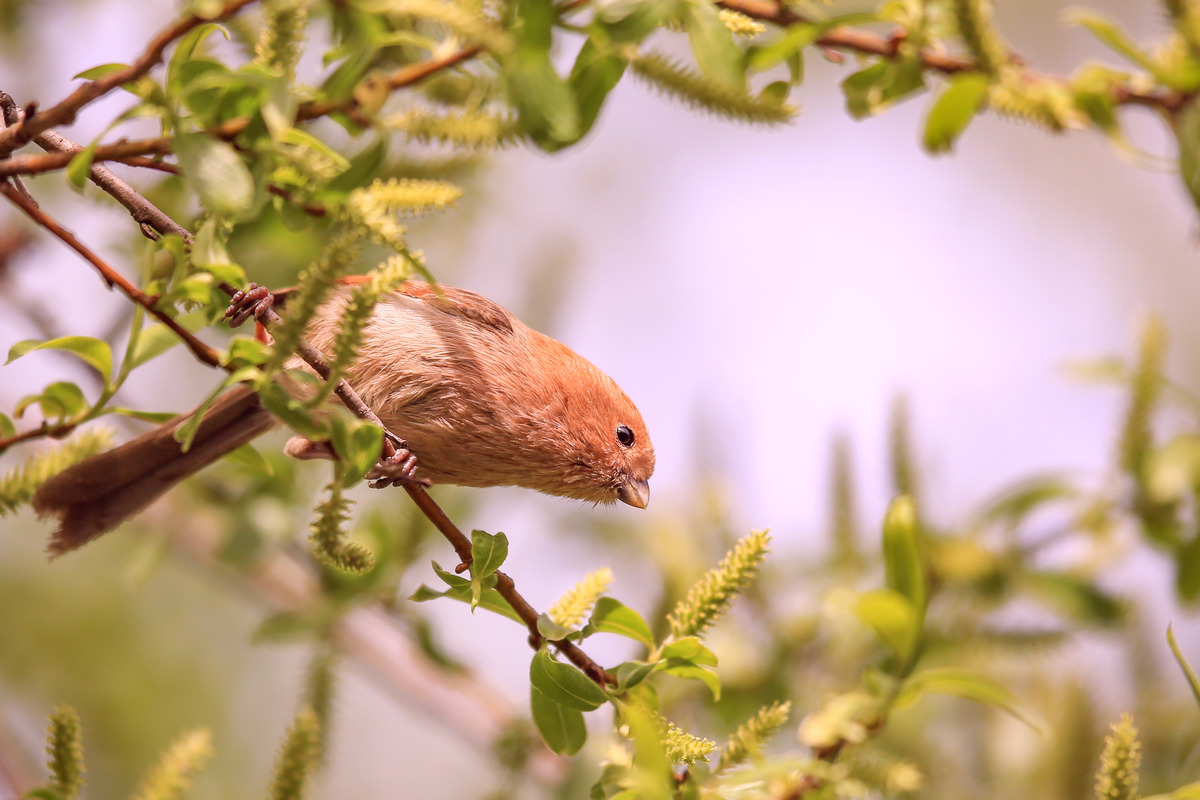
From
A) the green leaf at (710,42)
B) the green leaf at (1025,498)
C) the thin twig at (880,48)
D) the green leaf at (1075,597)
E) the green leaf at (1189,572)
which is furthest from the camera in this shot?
the green leaf at (1025,498)

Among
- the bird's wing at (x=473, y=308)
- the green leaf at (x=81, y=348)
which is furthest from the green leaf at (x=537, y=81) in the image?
the bird's wing at (x=473, y=308)

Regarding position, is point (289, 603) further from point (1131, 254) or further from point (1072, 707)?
point (1131, 254)

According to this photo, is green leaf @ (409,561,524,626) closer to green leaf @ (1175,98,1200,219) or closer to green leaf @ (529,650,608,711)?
green leaf @ (529,650,608,711)

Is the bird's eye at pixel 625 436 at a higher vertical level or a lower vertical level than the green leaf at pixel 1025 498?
higher

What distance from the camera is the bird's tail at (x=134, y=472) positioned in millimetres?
2346

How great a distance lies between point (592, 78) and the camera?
1733 mm

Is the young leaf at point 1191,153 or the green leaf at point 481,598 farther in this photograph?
the young leaf at point 1191,153

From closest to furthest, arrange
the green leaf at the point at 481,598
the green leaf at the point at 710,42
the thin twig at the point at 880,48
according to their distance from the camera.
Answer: the green leaf at the point at 710,42
the green leaf at the point at 481,598
the thin twig at the point at 880,48

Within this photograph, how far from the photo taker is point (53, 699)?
480 cm

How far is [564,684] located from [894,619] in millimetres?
643

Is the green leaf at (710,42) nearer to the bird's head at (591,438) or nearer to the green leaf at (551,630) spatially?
the green leaf at (551,630)

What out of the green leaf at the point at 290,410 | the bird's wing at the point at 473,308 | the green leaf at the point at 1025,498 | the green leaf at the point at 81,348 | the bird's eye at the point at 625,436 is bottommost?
the green leaf at the point at 1025,498

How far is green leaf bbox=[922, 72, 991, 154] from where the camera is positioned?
2.11m

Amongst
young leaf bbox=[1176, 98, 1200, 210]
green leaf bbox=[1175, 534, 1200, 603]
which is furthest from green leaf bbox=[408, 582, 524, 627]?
green leaf bbox=[1175, 534, 1200, 603]
